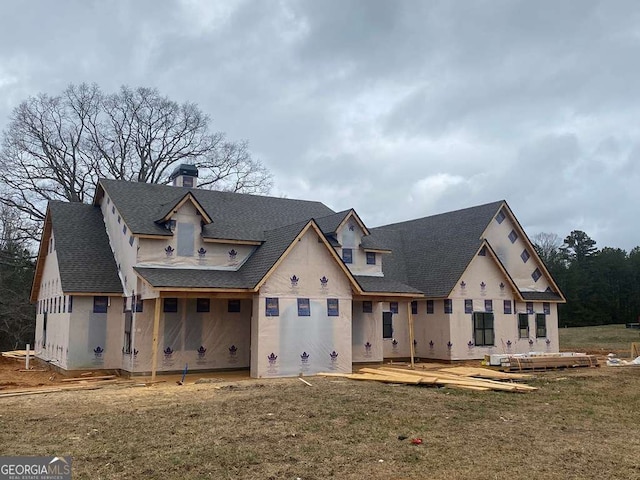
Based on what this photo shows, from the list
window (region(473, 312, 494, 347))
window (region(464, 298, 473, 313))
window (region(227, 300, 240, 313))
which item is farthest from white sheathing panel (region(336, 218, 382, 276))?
window (region(227, 300, 240, 313))

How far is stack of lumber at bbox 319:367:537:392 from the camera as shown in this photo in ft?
48.9

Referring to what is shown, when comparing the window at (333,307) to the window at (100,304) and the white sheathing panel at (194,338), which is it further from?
the window at (100,304)

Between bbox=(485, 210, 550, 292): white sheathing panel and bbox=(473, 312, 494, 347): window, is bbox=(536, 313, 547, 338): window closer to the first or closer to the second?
bbox=(485, 210, 550, 292): white sheathing panel

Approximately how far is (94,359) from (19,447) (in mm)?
11627

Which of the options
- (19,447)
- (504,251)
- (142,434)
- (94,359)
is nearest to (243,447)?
(142,434)

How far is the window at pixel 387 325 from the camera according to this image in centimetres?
2472

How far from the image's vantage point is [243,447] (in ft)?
28.2

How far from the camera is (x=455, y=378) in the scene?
16.5 meters

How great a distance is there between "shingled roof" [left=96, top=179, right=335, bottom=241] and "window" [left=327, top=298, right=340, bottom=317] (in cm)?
377

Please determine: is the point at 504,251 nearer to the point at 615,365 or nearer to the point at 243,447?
the point at 615,365

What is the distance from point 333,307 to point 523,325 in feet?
35.8

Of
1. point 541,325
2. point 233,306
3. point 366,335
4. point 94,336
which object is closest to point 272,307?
point 233,306

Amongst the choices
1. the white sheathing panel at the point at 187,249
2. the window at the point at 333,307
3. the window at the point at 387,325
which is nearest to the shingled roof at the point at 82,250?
the white sheathing panel at the point at 187,249

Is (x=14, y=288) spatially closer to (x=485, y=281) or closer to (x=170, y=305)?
(x=170, y=305)
